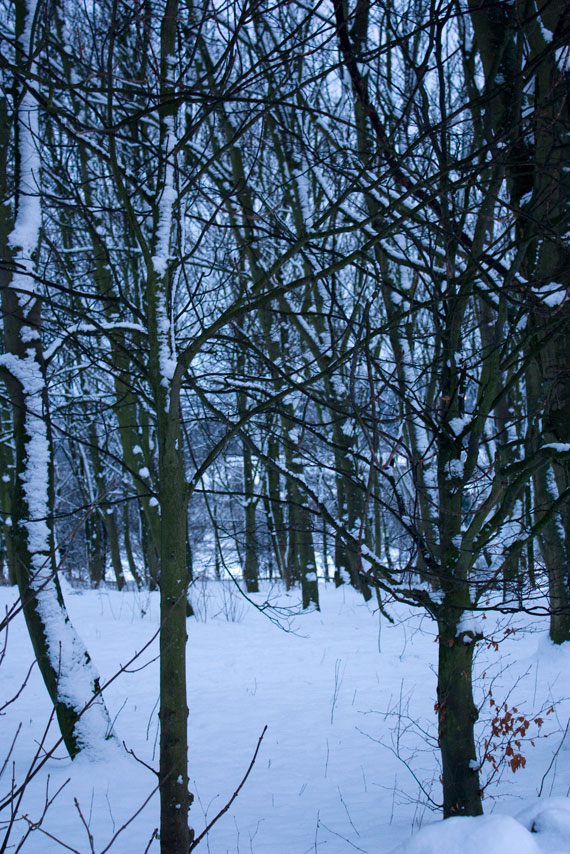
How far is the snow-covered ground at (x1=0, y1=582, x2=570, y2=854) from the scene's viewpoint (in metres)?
3.00

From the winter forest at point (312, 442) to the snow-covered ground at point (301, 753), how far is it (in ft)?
0.09

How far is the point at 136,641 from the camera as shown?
289 inches

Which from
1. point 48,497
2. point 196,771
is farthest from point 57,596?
point 196,771

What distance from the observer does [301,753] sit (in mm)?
4254

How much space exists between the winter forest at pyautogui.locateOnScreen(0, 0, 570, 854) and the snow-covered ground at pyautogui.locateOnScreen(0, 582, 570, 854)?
0.09 ft

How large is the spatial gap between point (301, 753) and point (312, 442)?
97.2 inches

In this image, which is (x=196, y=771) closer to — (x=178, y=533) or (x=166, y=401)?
(x=178, y=533)

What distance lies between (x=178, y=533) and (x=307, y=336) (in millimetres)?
5322

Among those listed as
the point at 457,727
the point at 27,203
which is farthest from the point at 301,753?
the point at 27,203

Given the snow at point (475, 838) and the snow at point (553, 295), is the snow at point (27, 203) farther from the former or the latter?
the snow at point (475, 838)

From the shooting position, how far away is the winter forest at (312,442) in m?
2.46

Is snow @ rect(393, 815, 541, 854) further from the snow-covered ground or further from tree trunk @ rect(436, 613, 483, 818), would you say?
tree trunk @ rect(436, 613, 483, 818)

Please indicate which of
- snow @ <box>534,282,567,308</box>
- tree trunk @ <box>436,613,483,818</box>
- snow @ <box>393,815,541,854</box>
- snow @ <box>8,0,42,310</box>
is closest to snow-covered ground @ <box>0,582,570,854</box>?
snow @ <box>393,815,541,854</box>

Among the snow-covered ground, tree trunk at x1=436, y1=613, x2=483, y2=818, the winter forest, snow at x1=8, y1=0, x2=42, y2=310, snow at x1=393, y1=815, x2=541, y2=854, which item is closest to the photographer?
snow at x1=393, y1=815, x2=541, y2=854
